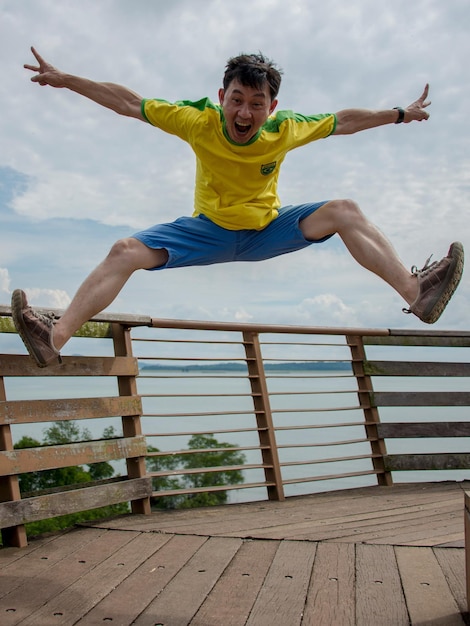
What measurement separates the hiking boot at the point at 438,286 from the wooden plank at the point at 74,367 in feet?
5.74

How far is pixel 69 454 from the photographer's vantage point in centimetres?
353

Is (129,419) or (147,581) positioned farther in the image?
(129,419)

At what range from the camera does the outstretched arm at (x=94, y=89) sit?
8.89ft

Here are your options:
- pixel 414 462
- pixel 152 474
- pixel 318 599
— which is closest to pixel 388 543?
pixel 318 599

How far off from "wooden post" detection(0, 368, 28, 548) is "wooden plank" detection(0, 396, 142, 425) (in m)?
0.06

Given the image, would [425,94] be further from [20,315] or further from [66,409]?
[66,409]

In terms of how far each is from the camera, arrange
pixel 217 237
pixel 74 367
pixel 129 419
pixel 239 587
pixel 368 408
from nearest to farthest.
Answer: pixel 239 587, pixel 217 237, pixel 74 367, pixel 129 419, pixel 368 408

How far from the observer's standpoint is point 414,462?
17.0 ft

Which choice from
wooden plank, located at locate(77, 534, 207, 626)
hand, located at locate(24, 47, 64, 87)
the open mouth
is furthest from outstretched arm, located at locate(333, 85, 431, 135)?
wooden plank, located at locate(77, 534, 207, 626)

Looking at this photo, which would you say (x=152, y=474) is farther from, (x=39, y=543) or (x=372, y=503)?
(x=372, y=503)

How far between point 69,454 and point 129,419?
0.52 m

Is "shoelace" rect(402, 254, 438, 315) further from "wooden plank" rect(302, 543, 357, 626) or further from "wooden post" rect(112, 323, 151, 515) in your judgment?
"wooden post" rect(112, 323, 151, 515)

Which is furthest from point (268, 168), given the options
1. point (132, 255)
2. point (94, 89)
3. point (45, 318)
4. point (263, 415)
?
point (263, 415)

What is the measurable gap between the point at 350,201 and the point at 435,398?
120 inches
